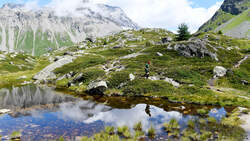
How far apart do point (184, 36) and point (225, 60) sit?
33.9 meters

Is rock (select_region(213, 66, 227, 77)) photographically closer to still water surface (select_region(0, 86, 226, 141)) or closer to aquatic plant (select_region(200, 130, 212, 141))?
still water surface (select_region(0, 86, 226, 141))

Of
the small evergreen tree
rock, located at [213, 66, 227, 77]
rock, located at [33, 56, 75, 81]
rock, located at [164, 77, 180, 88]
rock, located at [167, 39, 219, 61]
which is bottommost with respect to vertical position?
rock, located at [33, 56, 75, 81]

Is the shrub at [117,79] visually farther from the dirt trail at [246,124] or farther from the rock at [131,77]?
the dirt trail at [246,124]

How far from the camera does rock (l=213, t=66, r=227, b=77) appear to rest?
4346 cm

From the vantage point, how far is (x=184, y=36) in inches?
3391

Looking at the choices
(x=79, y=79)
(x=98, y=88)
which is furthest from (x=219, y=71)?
(x=79, y=79)

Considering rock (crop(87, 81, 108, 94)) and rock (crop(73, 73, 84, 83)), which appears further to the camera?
rock (crop(73, 73, 84, 83))

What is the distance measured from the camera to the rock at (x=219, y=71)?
4346cm

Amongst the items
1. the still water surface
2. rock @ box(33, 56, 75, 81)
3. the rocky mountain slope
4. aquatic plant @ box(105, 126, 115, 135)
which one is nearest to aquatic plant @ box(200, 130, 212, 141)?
the still water surface

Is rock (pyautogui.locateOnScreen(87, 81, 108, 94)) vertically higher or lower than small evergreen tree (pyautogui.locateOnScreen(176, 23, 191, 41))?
lower

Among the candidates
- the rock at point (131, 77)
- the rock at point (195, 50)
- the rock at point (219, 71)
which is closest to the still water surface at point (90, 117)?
the rock at point (131, 77)

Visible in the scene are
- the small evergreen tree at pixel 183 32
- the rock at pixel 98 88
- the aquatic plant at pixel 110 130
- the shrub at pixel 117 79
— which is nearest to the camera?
the aquatic plant at pixel 110 130

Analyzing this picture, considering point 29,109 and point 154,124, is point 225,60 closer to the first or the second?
point 154,124

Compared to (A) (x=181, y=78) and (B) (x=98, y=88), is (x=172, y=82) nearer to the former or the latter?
(A) (x=181, y=78)
